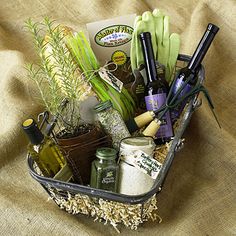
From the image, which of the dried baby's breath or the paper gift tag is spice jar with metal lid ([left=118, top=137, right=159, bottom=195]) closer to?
the dried baby's breath

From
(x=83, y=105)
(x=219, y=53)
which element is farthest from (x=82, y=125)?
(x=219, y=53)

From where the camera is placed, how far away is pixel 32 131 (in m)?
0.69

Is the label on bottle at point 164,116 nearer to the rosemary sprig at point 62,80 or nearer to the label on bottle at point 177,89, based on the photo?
the label on bottle at point 177,89

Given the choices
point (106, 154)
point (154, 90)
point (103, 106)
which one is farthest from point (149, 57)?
point (106, 154)

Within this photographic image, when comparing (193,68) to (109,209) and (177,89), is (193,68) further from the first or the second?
(109,209)

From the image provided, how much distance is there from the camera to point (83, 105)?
837 mm

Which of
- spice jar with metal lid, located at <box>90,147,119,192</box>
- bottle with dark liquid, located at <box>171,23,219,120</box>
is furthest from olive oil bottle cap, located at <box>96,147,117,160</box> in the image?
bottle with dark liquid, located at <box>171,23,219,120</box>

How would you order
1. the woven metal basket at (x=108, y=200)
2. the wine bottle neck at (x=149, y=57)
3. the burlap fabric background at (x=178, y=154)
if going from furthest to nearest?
the wine bottle neck at (x=149, y=57) → the burlap fabric background at (x=178, y=154) → the woven metal basket at (x=108, y=200)

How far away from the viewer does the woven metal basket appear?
66 cm

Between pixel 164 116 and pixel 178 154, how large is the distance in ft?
0.43

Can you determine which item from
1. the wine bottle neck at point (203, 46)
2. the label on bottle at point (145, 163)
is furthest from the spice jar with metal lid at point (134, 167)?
the wine bottle neck at point (203, 46)

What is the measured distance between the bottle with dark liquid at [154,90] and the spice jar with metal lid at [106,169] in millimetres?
175

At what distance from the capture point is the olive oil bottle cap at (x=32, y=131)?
68 cm

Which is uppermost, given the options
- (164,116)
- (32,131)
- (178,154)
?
(32,131)
